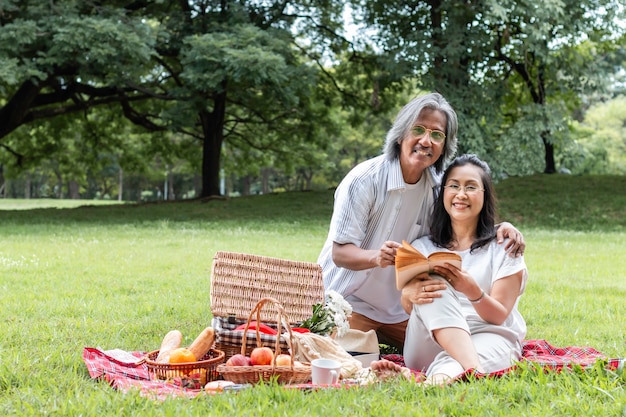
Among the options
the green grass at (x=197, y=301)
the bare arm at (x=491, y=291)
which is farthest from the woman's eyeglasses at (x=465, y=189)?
the green grass at (x=197, y=301)

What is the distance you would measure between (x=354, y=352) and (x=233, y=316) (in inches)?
34.5

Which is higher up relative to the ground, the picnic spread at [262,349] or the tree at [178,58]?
the tree at [178,58]

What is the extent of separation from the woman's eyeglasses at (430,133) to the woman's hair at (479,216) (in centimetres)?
18

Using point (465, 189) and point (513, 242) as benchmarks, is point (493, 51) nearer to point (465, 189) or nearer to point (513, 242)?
point (465, 189)

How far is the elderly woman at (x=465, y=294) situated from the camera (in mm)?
4016

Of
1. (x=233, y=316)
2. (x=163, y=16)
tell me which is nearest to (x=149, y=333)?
(x=233, y=316)

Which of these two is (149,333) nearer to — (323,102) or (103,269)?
(103,269)

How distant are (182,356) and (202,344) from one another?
19 cm

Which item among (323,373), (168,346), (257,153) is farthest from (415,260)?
(257,153)

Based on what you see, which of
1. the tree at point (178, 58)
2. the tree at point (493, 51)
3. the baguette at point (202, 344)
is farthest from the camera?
the tree at point (493, 51)

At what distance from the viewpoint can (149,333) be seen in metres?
5.80

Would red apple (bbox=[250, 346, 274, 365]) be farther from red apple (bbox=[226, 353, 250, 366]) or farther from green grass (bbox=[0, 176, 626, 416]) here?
green grass (bbox=[0, 176, 626, 416])

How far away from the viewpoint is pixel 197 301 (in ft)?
24.2

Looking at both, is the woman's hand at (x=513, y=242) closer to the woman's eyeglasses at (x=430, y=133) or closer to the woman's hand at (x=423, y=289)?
the woman's hand at (x=423, y=289)
